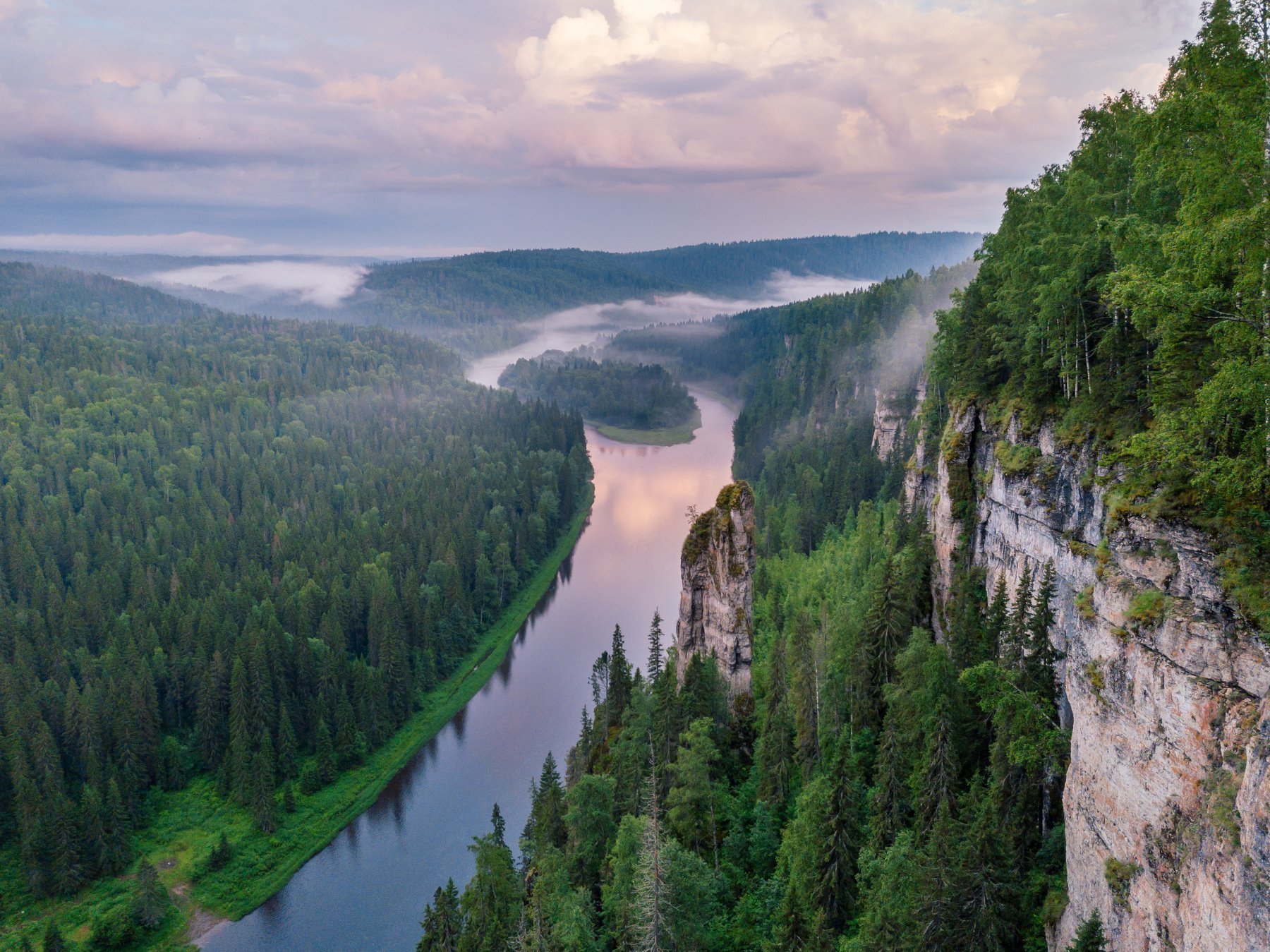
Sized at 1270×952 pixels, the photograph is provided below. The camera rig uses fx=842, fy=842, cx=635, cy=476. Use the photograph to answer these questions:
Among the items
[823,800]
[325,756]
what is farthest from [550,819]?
[325,756]

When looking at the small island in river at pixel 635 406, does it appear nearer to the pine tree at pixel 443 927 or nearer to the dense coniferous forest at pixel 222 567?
the dense coniferous forest at pixel 222 567

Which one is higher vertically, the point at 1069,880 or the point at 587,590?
the point at 1069,880

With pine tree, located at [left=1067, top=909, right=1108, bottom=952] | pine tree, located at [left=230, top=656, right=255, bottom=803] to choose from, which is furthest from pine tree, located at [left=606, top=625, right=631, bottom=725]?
pine tree, located at [left=1067, top=909, right=1108, bottom=952]

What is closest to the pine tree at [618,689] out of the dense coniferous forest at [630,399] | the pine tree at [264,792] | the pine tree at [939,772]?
the pine tree at [939,772]

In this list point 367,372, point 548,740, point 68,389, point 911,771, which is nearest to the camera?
point 911,771

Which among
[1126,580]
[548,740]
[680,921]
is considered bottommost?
[548,740]

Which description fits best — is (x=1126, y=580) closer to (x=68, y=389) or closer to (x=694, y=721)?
(x=694, y=721)

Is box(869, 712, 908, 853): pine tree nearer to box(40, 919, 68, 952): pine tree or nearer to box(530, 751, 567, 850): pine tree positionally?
box(530, 751, 567, 850): pine tree

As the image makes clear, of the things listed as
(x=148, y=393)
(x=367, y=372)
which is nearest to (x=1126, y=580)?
(x=148, y=393)
